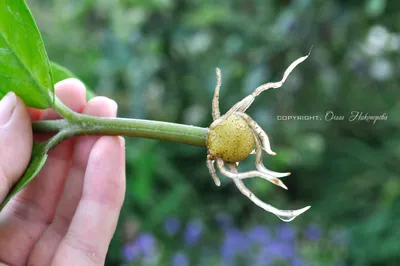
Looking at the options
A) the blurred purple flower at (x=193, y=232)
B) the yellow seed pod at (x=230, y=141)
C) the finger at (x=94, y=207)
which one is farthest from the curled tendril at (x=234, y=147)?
the blurred purple flower at (x=193, y=232)

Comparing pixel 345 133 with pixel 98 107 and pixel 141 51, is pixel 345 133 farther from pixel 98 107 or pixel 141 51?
pixel 98 107

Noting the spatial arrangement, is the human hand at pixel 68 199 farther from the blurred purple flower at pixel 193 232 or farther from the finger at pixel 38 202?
the blurred purple flower at pixel 193 232

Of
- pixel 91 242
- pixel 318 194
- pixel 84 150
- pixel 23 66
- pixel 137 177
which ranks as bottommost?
pixel 318 194

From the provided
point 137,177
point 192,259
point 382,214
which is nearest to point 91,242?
point 137,177

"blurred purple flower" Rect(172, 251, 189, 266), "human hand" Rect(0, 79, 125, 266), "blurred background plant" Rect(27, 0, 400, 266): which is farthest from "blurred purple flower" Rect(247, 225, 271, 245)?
"human hand" Rect(0, 79, 125, 266)

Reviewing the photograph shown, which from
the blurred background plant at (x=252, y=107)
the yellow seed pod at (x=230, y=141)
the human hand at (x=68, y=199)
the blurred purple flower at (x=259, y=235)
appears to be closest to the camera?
the yellow seed pod at (x=230, y=141)

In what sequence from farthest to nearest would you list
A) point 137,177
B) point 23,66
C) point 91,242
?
point 137,177 < point 91,242 < point 23,66
